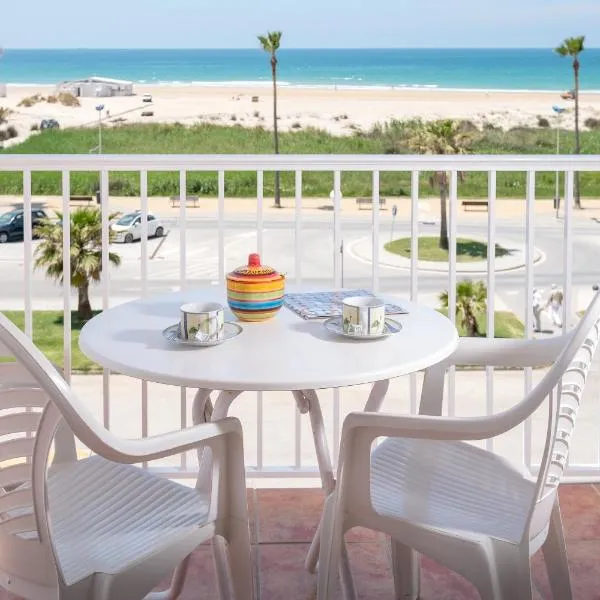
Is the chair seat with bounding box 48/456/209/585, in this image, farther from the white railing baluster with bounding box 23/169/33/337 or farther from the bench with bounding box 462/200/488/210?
the bench with bounding box 462/200/488/210

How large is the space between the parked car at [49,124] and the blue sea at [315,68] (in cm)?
815

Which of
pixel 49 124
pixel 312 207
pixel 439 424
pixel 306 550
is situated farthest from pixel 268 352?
pixel 49 124

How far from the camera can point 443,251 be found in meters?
24.2

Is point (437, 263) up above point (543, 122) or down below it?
below

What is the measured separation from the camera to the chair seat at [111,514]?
162cm

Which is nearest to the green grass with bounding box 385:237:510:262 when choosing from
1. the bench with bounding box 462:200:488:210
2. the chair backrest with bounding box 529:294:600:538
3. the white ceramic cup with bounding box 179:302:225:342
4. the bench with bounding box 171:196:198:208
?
the bench with bounding box 462:200:488:210

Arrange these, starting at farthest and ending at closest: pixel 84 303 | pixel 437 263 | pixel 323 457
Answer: pixel 437 263 → pixel 84 303 → pixel 323 457

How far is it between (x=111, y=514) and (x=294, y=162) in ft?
4.35

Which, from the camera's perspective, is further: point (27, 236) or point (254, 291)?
point (27, 236)

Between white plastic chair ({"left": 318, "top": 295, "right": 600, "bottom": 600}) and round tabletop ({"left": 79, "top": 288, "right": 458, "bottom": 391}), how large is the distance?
128mm

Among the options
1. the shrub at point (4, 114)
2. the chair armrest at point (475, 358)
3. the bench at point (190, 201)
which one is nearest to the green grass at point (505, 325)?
the bench at point (190, 201)

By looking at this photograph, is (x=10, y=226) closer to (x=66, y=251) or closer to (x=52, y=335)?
(x=52, y=335)
